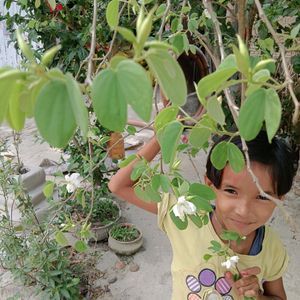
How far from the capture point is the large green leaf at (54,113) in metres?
0.24

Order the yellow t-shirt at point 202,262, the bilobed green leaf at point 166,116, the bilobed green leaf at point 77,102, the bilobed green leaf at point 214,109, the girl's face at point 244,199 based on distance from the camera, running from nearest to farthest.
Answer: the bilobed green leaf at point 77,102 < the bilobed green leaf at point 214,109 < the bilobed green leaf at point 166,116 < the girl's face at point 244,199 < the yellow t-shirt at point 202,262

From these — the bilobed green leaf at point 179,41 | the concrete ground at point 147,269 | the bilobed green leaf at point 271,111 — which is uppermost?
the bilobed green leaf at point 271,111

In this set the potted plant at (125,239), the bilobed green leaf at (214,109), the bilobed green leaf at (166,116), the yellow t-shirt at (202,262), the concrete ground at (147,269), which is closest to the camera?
the bilobed green leaf at (214,109)

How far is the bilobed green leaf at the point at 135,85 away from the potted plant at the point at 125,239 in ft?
5.87

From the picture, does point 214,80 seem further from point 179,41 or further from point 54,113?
point 179,41

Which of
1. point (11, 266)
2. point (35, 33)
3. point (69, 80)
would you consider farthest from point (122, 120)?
point (35, 33)

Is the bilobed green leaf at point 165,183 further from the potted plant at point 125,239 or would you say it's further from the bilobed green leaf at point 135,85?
the potted plant at point 125,239

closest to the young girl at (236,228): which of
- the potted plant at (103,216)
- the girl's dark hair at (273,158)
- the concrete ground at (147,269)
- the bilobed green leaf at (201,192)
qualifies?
the girl's dark hair at (273,158)

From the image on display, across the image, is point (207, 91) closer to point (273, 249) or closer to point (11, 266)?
point (273, 249)

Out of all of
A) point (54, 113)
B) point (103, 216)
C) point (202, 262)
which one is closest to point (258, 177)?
point (202, 262)

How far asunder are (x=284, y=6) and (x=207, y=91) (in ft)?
4.01

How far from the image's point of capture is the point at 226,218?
30.5 inches

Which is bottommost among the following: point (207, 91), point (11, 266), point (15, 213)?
point (15, 213)

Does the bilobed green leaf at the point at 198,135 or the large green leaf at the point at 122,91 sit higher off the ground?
the large green leaf at the point at 122,91
